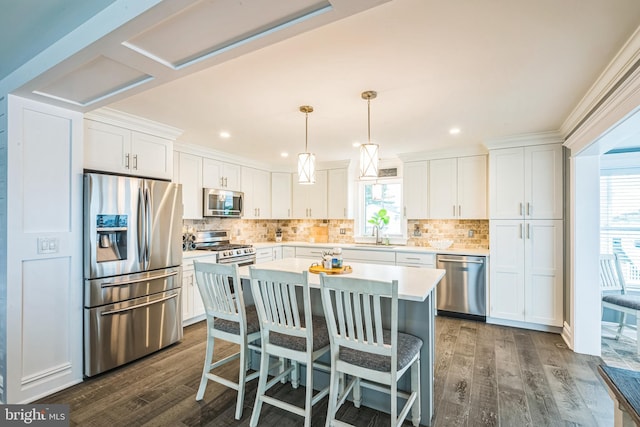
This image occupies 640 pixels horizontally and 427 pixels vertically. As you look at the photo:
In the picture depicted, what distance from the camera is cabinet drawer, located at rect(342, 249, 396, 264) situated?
4641 millimetres

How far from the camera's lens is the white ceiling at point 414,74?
1.54m

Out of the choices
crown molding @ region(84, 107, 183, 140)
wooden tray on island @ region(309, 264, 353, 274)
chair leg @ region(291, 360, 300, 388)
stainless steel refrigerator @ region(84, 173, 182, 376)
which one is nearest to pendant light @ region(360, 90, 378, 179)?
wooden tray on island @ region(309, 264, 353, 274)

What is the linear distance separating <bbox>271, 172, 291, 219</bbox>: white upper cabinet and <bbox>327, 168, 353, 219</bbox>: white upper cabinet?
2.80 ft

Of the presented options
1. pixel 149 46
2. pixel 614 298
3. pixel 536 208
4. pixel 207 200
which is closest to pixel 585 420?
Result: pixel 614 298

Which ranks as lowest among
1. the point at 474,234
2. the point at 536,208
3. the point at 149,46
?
the point at 474,234

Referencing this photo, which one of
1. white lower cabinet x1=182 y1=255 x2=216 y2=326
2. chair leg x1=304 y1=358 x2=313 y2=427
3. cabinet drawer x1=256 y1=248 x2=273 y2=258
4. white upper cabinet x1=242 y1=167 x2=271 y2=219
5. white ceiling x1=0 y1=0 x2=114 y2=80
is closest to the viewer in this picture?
white ceiling x1=0 y1=0 x2=114 y2=80

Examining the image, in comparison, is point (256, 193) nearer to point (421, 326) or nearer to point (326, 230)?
point (326, 230)

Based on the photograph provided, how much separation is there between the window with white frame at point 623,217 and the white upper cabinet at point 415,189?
2213 millimetres

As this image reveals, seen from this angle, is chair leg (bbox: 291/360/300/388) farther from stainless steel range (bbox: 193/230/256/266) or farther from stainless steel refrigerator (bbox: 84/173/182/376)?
stainless steel range (bbox: 193/230/256/266)

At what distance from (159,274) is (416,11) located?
122 inches

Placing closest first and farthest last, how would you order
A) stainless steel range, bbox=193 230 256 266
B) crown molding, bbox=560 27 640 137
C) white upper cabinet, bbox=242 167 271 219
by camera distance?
1. crown molding, bbox=560 27 640 137
2. stainless steel range, bbox=193 230 256 266
3. white upper cabinet, bbox=242 167 271 219

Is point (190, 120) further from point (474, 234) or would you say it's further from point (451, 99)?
point (474, 234)

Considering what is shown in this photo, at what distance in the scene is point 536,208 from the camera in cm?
371

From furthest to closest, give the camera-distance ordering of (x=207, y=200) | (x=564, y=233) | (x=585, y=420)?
1. (x=207, y=200)
2. (x=564, y=233)
3. (x=585, y=420)
